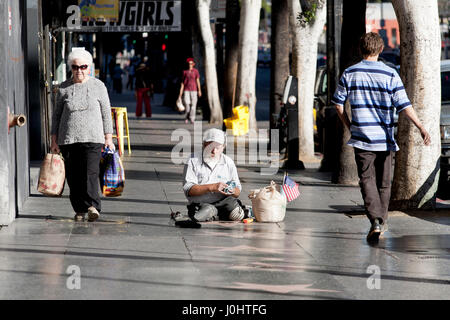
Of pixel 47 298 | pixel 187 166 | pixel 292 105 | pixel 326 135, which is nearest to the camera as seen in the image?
pixel 47 298

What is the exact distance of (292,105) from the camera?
53.5 feet

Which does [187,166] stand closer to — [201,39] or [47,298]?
[47,298]

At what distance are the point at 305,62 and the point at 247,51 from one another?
5639mm

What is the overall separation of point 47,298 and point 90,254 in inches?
65.2

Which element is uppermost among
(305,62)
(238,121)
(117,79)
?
(305,62)

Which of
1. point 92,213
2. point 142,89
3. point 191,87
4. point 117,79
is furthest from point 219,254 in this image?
point 117,79

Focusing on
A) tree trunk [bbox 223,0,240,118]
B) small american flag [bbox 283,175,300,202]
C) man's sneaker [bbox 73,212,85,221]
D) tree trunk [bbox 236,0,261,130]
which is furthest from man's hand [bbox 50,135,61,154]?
tree trunk [bbox 223,0,240,118]

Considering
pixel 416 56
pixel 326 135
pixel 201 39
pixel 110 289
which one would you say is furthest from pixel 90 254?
pixel 201 39

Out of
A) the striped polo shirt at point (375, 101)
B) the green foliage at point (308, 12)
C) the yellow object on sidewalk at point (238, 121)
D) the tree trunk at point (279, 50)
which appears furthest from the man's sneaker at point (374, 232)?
the yellow object on sidewalk at point (238, 121)

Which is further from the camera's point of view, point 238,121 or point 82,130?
point 238,121

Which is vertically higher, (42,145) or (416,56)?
(416,56)

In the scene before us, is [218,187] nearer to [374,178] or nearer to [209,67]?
[374,178]

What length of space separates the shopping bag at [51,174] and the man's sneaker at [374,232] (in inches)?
122

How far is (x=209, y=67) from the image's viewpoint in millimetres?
29281
